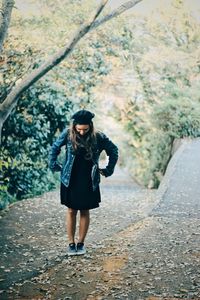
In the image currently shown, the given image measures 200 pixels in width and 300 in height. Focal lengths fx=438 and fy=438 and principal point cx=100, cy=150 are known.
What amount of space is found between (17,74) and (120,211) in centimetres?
343

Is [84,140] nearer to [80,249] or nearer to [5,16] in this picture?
[80,249]

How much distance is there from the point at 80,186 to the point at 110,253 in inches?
34.5

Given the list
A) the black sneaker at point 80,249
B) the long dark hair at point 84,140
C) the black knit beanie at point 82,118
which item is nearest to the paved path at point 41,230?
the black sneaker at point 80,249

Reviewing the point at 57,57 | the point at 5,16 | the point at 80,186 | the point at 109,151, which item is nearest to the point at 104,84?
the point at 57,57

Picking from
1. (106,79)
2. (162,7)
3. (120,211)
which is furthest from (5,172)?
(162,7)

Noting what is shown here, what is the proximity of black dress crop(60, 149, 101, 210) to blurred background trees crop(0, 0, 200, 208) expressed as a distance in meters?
2.95

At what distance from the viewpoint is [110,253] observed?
16.4ft

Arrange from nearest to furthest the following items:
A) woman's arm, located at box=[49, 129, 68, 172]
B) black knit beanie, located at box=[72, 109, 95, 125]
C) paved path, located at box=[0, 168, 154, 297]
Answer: paved path, located at box=[0, 168, 154, 297], black knit beanie, located at box=[72, 109, 95, 125], woman's arm, located at box=[49, 129, 68, 172]

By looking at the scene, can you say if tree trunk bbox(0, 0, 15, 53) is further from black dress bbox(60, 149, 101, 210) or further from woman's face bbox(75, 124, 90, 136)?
black dress bbox(60, 149, 101, 210)

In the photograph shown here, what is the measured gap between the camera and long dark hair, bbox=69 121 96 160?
4773 millimetres

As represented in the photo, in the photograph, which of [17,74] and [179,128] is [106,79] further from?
[17,74]

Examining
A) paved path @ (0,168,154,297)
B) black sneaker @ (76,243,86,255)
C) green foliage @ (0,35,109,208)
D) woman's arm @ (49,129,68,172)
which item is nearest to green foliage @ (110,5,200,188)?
green foliage @ (0,35,109,208)

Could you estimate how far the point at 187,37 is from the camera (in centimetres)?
1256

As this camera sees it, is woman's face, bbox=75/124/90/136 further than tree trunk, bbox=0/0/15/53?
No
